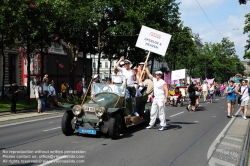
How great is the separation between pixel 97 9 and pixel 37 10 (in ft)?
39.3

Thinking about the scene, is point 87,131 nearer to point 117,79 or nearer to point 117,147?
point 117,147

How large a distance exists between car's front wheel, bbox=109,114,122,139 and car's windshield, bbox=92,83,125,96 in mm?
1090

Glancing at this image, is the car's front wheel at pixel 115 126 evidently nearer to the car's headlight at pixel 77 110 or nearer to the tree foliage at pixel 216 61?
the car's headlight at pixel 77 110

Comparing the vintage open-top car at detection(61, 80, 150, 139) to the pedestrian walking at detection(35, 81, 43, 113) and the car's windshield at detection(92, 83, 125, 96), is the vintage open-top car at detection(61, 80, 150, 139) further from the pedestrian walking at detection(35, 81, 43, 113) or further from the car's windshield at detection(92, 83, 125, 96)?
the pedestrian walking at detection(35, 81, 43, 113)

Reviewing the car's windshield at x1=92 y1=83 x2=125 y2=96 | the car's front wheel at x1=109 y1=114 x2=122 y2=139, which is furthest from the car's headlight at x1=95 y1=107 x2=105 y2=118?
the car's windshield at x1=92 y1=83 x2=125 y2=96

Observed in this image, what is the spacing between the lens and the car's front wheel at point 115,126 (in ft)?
33.3

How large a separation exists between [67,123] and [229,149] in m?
4.64

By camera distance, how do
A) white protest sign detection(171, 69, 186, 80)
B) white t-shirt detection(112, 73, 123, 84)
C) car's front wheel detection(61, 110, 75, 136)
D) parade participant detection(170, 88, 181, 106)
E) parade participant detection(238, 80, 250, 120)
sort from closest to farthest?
car's front wheel detection(61, 110, 75, 136) < white t-shirt detection(112, 73, 123, 84) < parade participant detection(238, 80, 250, 120) < parade participant detection(170, 88, 181, 106) < white protest sign detection(171, 69, 186, 80)

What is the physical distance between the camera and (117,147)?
934cm

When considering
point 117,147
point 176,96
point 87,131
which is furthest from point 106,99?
point 176,96

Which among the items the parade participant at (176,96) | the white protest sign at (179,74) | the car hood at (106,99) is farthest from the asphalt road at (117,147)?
the white protest sign at (179,74)

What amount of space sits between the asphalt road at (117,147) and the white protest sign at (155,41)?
3.14 m

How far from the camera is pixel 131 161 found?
25.5 feet

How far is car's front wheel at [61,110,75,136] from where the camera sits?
10.8 metres
